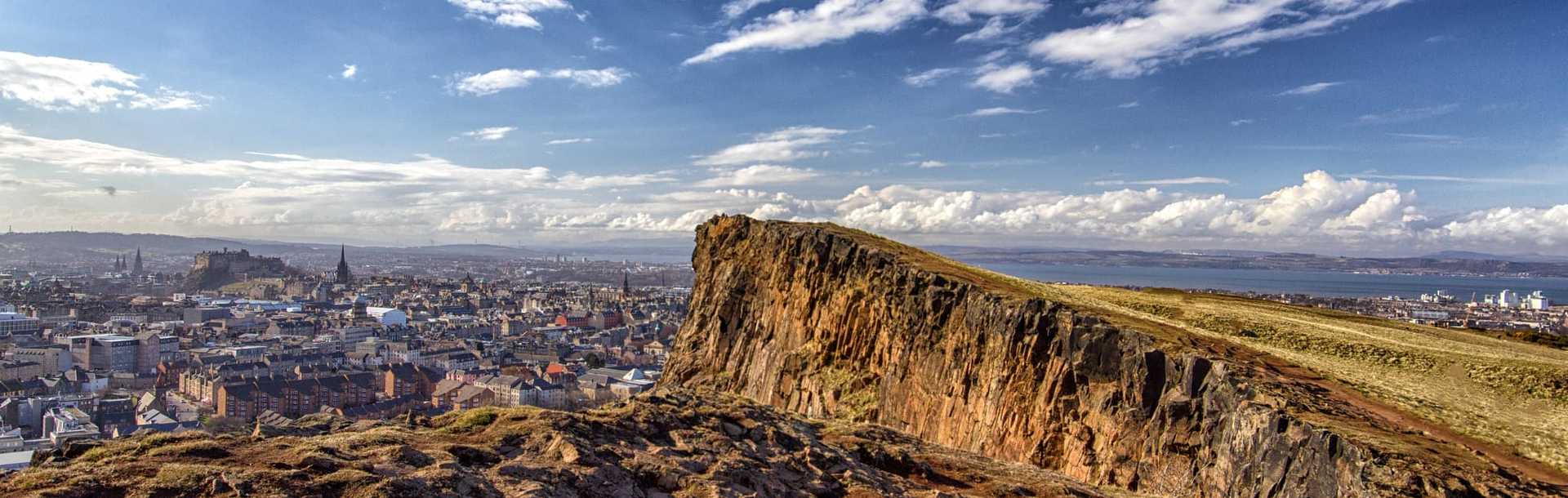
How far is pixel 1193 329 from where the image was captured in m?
28.6

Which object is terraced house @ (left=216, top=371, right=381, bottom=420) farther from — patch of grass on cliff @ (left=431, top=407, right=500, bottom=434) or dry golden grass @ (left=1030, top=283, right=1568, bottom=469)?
patch of grass on cliff @ (left=431, top=407, right=500, bottom=434)

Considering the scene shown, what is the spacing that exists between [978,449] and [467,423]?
1751 centimetres

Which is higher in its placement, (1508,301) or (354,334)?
(1508,301)

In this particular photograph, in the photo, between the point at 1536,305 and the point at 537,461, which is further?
the point at 1536,305

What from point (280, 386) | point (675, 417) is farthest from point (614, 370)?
point (675, 417)

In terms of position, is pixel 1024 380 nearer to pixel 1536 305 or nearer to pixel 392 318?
pixel 392 318

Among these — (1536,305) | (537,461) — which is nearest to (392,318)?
(537,461)

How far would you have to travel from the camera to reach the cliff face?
17594 millimetres

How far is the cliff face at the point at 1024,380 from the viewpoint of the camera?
57.7 feet

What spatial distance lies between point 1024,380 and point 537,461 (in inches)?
737

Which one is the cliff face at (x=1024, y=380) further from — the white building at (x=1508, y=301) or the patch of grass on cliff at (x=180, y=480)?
the white building at (x=1508, y=301)

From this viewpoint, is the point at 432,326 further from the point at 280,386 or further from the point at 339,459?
the point at 339,459

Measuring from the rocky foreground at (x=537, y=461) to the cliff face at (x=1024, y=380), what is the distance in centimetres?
453

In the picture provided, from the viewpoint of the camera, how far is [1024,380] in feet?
89.3
